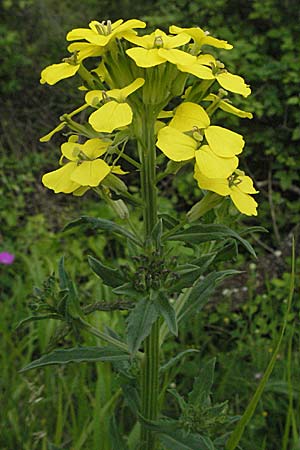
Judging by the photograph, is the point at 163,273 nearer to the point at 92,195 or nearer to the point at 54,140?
the point at 92,195

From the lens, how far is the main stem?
1146 millimetres

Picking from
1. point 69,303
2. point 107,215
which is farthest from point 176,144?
point 107,215

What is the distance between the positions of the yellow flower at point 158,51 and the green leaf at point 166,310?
38 cm

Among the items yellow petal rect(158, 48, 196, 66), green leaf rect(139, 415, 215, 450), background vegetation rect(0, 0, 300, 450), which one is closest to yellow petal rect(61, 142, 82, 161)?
yellow petal rect(158, 48, 196, 66)

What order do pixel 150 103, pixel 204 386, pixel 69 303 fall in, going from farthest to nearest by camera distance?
pixel 204 386, pixel 69 303, pixel 150 103

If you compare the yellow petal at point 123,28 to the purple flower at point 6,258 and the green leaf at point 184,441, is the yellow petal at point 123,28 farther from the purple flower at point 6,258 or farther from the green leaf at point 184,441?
the purple flower at point 6,258

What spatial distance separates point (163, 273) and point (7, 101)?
11.9ft

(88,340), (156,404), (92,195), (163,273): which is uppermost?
(163,273)

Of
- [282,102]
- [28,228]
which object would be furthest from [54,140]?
[282,102]

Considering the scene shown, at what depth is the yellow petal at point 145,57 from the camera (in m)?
1.00

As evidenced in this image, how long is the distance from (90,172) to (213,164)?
20 centimetres

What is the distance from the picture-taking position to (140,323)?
1.05m

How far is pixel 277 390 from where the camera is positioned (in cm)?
200

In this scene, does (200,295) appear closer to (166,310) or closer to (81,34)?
(166,310)
